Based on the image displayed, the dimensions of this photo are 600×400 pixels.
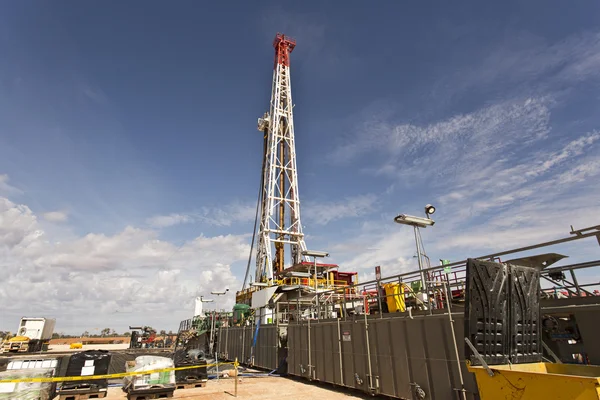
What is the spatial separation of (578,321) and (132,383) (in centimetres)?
1357

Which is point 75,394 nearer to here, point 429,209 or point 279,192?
point 429,209

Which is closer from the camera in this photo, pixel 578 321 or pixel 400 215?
pixel 578 321

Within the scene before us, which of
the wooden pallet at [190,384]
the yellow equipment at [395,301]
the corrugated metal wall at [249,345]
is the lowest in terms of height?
the wooden pallet at [190,384]

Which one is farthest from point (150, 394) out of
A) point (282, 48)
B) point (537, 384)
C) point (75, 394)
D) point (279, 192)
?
point (282, 48)

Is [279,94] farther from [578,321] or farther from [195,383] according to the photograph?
[578,321]

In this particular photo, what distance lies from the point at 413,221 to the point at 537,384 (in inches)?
356

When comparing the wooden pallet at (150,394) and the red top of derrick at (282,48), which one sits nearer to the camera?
the wooden pallet at (150,394)

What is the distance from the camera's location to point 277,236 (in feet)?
132

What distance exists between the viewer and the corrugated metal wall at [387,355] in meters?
8.94

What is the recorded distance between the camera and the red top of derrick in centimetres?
4616

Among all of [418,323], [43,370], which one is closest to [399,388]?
Result: [418,323]

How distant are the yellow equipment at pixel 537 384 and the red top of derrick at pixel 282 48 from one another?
46.9 m

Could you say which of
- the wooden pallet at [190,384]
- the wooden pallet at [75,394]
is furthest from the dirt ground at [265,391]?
the wooden pallet at [75,394]

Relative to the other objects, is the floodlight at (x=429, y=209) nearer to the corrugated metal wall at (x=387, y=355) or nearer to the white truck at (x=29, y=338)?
the corrugated metal wall at (x=387, y=355)
